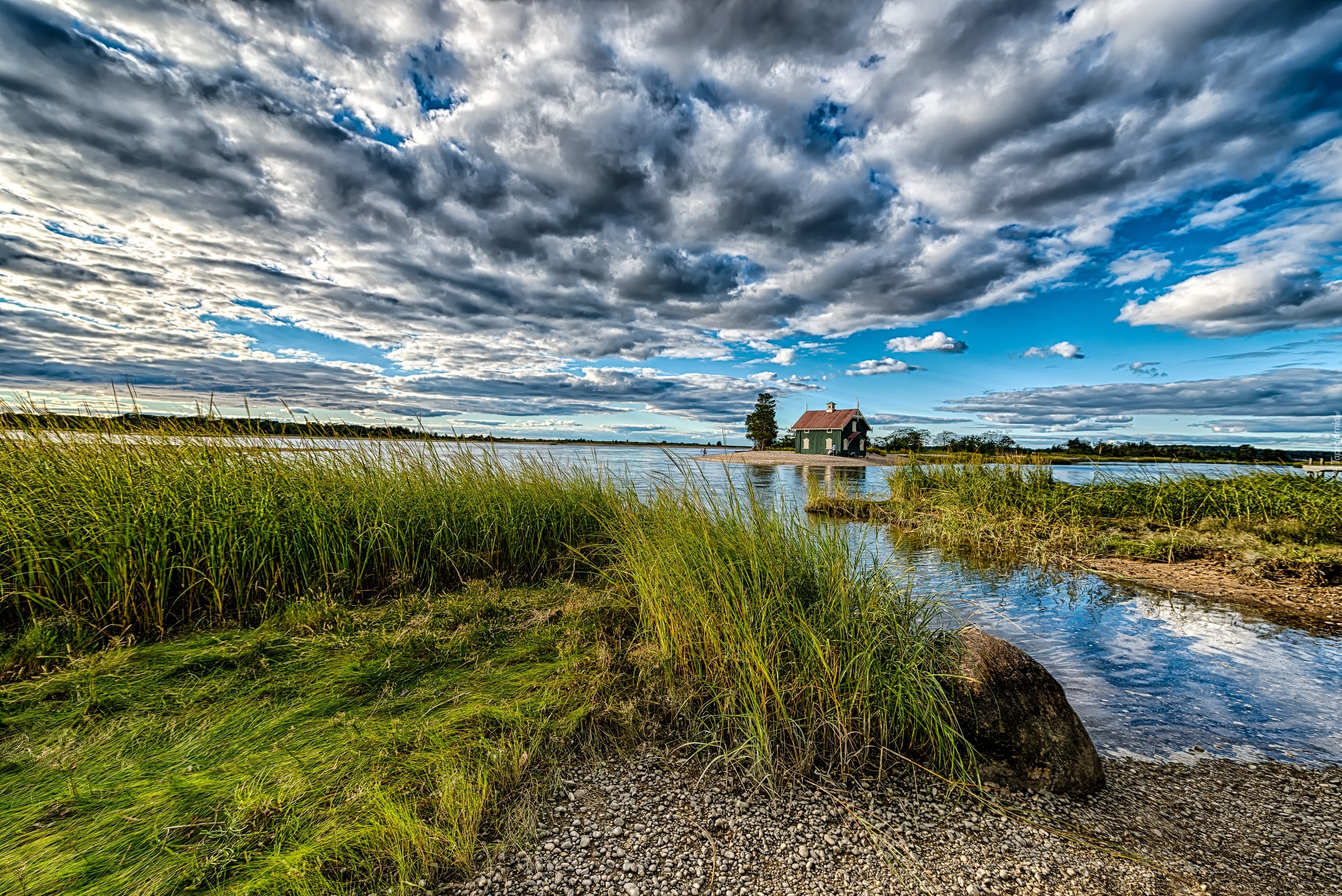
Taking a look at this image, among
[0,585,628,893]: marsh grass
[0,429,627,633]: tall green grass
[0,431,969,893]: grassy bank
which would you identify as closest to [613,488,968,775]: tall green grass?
[0,431,969,893]: grassy bank

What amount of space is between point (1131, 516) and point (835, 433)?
33.0m

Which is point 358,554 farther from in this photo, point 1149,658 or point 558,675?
point 1149,658

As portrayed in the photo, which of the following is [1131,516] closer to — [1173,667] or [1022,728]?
[1173,667]

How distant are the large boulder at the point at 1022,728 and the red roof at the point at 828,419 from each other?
145 feet

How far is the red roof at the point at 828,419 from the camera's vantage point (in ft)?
150

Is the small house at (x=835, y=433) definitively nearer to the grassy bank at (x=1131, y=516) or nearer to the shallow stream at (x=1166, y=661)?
the grassy bank at (x=1131, y=516)

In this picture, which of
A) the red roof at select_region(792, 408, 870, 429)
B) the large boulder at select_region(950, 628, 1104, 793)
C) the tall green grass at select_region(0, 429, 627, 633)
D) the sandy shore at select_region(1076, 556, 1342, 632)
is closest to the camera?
the large boulder at select_region(950, 628, 1104, 793)

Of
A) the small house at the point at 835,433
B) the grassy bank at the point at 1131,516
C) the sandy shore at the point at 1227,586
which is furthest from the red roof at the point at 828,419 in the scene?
the sandy shore at the point at 1227,586

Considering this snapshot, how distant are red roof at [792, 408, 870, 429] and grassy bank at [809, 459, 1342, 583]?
30402 mm

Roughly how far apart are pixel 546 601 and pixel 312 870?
3621mm

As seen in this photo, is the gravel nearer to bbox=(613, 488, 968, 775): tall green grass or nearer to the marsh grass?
bbox=(613, 488, 968, 775): tall green grass

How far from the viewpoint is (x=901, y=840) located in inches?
105

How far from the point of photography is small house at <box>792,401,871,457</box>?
1815 inches

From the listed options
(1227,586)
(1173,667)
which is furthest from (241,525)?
(1227,586)
